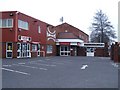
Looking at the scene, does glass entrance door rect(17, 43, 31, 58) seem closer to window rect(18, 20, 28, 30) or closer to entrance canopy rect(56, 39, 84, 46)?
window rect(18, 20, 28, 30)

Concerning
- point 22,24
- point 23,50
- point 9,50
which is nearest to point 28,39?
point 23,50

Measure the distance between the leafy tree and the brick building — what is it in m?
15.0

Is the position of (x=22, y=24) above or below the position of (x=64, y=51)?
above

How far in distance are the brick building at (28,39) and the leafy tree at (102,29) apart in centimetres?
1496

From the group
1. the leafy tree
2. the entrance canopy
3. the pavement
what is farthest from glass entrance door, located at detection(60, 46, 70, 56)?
the pavement

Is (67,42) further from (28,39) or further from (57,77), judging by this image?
(57,77)

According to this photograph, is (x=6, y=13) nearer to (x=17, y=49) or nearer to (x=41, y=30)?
(x=17, y=49)

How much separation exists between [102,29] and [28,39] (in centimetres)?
3332

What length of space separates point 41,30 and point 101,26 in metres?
27.1

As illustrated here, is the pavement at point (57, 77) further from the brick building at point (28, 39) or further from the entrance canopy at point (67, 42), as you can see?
the entrance canopy at point (67, 42)

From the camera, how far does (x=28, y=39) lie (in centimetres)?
3662

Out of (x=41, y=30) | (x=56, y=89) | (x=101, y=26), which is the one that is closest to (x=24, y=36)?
(x=41, y=30)

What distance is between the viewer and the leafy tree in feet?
217

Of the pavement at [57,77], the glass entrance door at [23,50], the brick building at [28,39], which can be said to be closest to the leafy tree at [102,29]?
the brick building at [28,39]
